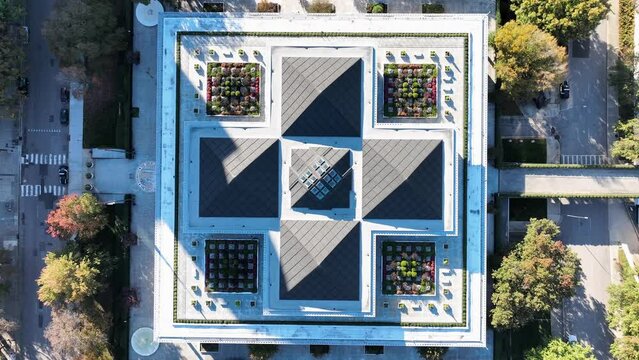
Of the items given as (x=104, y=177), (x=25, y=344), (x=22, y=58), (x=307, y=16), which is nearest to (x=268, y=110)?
(x=307, y=16)

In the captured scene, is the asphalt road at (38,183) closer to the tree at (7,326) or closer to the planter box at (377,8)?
the tree at (7,326)

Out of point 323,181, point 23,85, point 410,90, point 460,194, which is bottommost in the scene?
point 460,194

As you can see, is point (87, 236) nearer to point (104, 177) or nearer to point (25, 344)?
point (104, 177)

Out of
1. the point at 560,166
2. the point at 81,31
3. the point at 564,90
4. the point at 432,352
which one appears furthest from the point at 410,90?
the point at 81,31

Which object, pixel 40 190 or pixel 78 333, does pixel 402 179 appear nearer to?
pixel 78 333

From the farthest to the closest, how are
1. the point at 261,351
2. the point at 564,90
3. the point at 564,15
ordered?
the point at 564,90, the point at 261,351, the point at 564,15

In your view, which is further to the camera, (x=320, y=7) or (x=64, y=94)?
(x=64, y=94)

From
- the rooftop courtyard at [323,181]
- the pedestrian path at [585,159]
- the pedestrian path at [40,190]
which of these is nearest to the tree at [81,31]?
the rooftop courtyard at [323,181]
